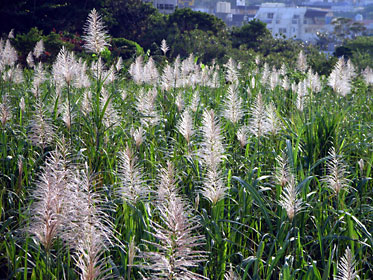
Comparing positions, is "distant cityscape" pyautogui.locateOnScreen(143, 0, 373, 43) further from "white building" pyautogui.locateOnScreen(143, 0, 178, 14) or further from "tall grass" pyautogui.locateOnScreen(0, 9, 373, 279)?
"tall grass" pyautogui.locateOnScreen(0, 9, 373, 279)

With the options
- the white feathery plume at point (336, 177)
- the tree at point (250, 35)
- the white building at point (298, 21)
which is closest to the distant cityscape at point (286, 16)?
the white building at point (298, 21)

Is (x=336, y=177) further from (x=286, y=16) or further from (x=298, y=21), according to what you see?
(x=286, y=16)

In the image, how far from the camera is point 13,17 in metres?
20.0

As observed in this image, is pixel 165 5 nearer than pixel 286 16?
Yes

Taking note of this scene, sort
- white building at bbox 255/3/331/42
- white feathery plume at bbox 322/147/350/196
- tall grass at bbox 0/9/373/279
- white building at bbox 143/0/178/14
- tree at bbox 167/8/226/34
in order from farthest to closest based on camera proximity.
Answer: white building at bbox 255/3/331/42, white building at bbox 143/0/178/14, tree at bbox 167/8/226/34, white feathery plume at bbox 322/147/350/196, tall grass at bbox 0/9/373/279

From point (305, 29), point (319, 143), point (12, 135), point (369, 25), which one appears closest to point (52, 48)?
point (12, 135)

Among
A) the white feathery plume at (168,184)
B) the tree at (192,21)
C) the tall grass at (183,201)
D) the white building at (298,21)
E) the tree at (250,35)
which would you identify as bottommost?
the tall grass at (183,201)

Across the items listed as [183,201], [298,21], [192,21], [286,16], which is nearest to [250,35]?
[192,21]

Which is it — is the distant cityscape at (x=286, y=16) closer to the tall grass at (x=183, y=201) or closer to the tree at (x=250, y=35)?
the tree at (x=250, y=35)

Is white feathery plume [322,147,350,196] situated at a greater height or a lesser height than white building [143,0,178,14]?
lesser

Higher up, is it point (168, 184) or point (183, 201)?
point (168, 184)

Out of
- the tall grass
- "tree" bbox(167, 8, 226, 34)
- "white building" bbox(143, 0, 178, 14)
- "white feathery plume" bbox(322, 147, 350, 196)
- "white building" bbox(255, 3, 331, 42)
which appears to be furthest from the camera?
"white building" bbox(255, 3, 331, 42)

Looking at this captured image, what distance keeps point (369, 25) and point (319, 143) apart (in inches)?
5522

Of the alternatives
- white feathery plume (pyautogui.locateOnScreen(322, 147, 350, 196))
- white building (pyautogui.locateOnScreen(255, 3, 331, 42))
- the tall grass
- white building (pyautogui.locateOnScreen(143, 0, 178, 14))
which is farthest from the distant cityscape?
white feathery plume (pyautogui.locateOnScreen(322, 147, 350, 196))
